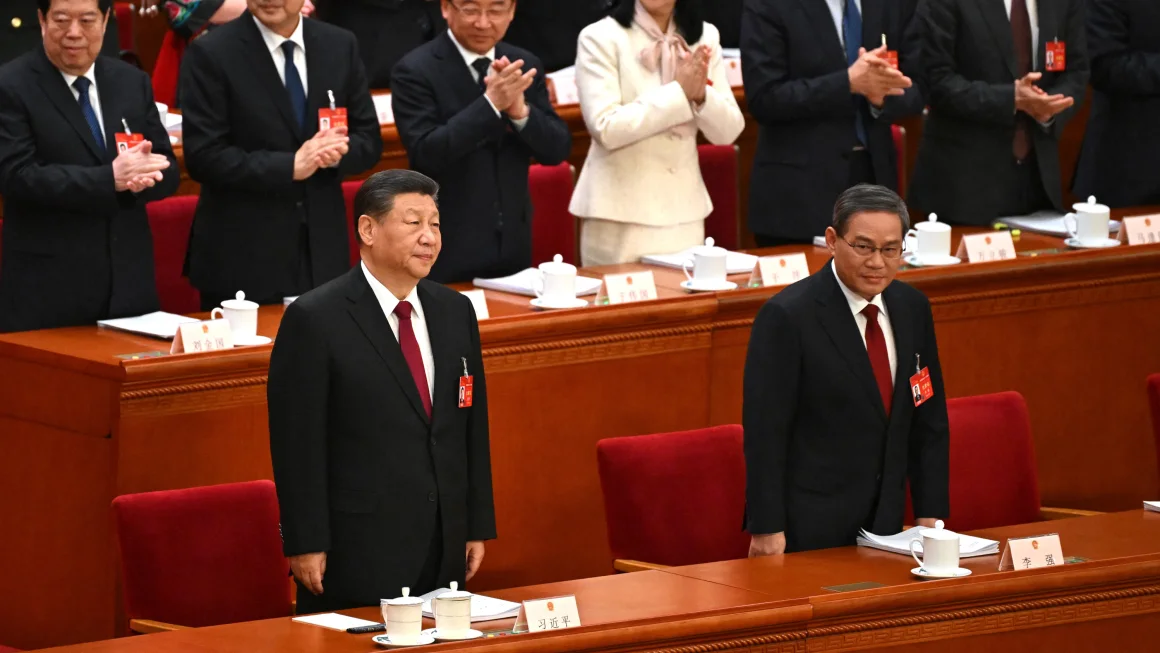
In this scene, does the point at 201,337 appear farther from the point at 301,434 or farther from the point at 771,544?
the point at 771,544

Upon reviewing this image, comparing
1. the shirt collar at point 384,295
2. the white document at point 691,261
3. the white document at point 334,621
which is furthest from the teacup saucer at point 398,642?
the white document at point 691,261

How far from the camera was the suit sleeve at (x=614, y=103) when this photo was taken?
5.39 m

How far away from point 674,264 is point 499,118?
0.74m

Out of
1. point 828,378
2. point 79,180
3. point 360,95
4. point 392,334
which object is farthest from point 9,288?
point 828,378

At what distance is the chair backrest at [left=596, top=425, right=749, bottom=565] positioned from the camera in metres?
4.29

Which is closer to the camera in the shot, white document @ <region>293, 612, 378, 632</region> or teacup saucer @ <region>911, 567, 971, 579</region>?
white document @ <region>293, 612, 378, 632</region>

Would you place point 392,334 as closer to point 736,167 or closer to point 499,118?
point 499,118

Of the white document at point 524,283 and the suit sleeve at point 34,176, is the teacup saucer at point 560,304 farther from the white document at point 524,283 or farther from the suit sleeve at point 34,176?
the suit sleeve at point 34,176

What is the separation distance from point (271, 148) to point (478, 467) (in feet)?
5.04

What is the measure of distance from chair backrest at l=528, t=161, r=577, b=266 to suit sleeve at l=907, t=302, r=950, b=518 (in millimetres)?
→ 2122

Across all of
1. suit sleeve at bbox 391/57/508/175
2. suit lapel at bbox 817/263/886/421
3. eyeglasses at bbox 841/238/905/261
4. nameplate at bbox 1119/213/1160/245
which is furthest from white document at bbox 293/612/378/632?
nameplate at bbox 1119/213/1160/245

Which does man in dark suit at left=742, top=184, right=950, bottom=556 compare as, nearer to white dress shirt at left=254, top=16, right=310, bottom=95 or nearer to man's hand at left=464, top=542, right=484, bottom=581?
man's hand at left=464, top=542, right=484, bottom=581

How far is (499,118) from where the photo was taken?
5141 mm

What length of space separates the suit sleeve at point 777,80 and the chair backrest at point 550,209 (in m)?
0.71
